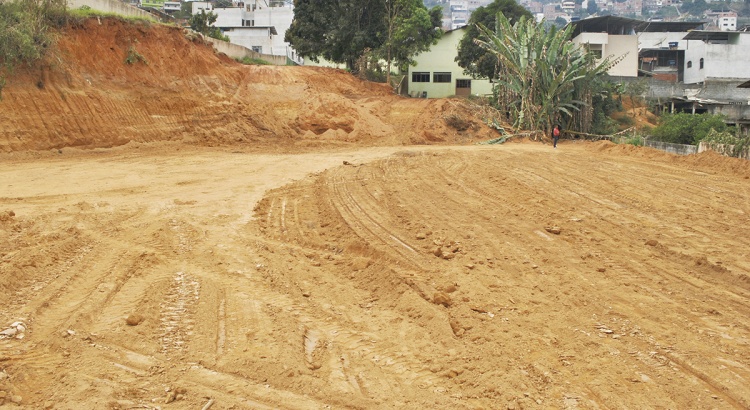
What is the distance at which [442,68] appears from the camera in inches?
1625

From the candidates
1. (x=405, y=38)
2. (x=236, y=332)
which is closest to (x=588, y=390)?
(x=236, y=332)

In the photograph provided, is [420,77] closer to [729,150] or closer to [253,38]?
[253,38]

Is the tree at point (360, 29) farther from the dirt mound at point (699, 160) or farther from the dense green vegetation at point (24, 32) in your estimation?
the dense green vegetation at point (24, 32)

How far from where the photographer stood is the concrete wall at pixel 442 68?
4091 centimetres

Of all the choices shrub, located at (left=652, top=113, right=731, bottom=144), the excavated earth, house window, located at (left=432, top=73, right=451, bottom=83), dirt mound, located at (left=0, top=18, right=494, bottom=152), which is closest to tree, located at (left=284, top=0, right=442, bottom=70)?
dirt mound, located at (left=0, top=18, right=494, bottom=152)

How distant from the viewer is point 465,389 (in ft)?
14.6

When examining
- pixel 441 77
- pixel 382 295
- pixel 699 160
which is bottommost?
pixel 382 295

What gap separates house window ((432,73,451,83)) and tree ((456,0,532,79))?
3.16m

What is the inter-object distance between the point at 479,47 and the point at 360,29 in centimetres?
839

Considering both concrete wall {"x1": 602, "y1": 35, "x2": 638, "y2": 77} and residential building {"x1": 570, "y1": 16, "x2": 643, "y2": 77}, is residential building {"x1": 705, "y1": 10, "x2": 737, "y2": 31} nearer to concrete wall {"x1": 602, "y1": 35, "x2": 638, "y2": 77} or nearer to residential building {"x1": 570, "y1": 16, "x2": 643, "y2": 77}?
concrete wall {"x1": 602, "y1": 35, "x2": 638, "y2": 77}

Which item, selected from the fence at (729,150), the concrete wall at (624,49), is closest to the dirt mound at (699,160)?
the fence at (729,150)

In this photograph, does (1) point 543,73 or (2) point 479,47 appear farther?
(2) point 479,47

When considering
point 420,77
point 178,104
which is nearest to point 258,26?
point 420,77

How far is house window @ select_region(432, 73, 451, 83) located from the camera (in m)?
41.3
